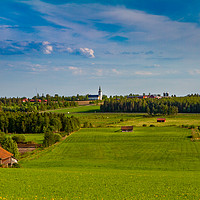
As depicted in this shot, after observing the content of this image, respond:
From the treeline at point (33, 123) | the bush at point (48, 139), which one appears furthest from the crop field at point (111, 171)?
the treeline at point (33, 123)

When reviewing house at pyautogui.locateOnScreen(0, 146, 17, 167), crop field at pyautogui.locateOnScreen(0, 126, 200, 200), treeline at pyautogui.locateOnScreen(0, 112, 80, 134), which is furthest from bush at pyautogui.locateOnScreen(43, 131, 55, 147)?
treeline at pyautogui.locateOnScreen(0, 112, 80, 134)

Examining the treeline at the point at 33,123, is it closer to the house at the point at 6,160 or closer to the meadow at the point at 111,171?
the meadow at the point at 111,171

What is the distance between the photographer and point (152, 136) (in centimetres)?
8275

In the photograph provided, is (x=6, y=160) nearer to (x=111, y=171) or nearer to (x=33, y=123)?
(x=111, y=171)

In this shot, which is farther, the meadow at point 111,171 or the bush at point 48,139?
the bush at point 48,139

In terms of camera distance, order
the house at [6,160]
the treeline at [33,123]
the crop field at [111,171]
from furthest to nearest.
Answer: the treeline at [33,123] → the house at [6,160] → the crop field at [111,171]

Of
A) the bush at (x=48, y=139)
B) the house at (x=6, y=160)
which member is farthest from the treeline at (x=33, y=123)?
the house at (x=6, y=160)

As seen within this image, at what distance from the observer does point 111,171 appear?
37.2 meters

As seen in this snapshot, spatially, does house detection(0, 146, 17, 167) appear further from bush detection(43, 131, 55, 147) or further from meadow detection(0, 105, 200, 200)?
bush detection(43, 131, 55, 147)

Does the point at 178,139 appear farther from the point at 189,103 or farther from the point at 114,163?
the point at 189,103

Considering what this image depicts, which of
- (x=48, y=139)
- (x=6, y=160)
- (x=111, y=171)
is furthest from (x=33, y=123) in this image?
(x=111, y=171)

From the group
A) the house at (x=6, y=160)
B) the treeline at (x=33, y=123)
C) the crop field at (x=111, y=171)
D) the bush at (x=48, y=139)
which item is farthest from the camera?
the treeline at (x=33, y=123)

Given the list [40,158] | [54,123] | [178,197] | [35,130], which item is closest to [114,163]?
[40,158]

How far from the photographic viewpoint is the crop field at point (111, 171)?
22781mm
